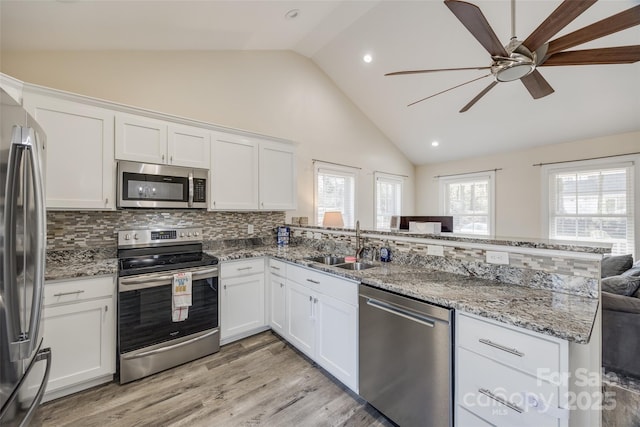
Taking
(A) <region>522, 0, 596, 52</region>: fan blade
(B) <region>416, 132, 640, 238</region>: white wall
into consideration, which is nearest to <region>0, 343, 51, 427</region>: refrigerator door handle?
(A) <region>522, 0, 596, 52</region>: fan blade

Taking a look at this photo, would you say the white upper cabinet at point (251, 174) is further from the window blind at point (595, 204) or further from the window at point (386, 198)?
the window blind at point (595, 204)

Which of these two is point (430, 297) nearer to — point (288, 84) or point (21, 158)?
point (21, 158)

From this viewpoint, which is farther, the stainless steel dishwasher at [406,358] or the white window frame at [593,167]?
the white window frame at [593,167]

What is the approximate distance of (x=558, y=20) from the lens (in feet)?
5.20

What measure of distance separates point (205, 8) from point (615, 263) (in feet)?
17.4

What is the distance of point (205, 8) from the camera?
2449 mm

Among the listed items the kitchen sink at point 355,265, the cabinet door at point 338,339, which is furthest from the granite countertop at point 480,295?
the cabinet door at point 338,339

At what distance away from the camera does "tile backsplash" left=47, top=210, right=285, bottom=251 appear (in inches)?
92.9

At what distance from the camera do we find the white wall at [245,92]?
2549 mm

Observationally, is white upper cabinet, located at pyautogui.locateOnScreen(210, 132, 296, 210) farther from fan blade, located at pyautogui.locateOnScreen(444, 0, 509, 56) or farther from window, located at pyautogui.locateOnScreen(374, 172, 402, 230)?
window, located at pyautogui.locateOnScreen(374, 172, 402, 230)

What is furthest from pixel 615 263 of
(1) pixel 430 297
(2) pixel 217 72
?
(2) pixel 217 72

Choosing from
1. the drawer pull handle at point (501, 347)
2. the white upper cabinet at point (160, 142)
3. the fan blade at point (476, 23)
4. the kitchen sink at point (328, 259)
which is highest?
the fan blade at point (476, 23)

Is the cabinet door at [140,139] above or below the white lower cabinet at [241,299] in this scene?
above

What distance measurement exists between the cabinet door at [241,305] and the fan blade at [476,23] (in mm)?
2776
